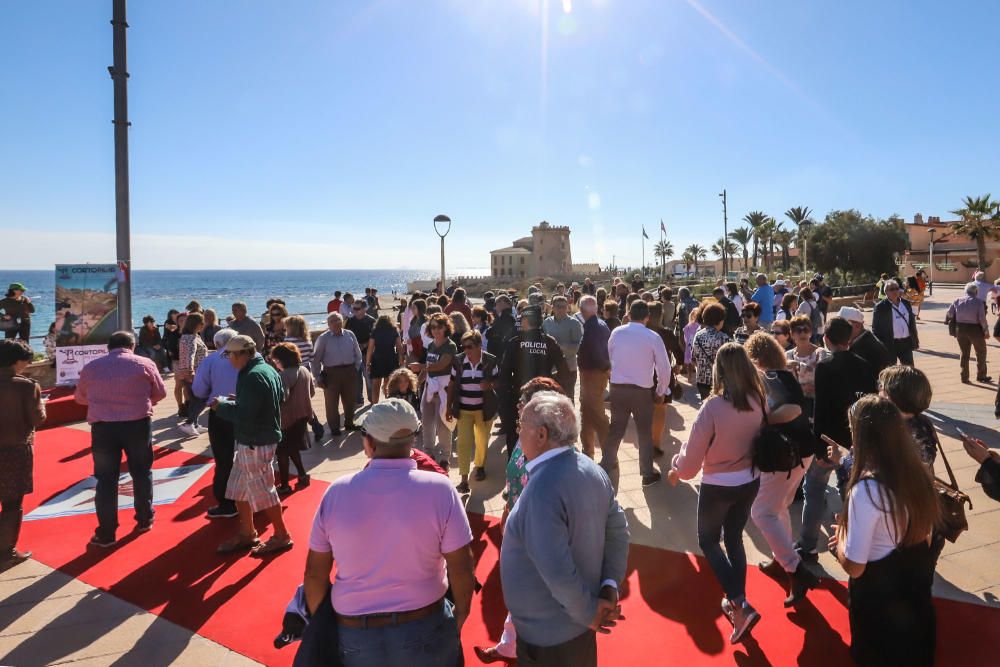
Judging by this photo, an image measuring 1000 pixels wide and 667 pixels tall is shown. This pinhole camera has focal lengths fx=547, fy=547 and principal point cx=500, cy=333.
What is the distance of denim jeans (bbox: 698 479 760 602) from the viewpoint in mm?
3131

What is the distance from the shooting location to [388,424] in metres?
2.16

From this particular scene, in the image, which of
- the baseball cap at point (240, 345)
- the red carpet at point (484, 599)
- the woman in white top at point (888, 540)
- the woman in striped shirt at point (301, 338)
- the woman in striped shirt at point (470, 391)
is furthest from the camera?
the woman in striped shirt at point (301, 338)

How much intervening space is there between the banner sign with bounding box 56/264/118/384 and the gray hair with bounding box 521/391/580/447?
8.54m

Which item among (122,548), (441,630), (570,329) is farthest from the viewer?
(570,329)

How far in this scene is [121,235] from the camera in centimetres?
690

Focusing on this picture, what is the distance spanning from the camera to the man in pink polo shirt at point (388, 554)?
2.03 meters

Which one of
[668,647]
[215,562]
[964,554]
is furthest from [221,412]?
[964,554]

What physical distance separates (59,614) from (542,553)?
360 cm

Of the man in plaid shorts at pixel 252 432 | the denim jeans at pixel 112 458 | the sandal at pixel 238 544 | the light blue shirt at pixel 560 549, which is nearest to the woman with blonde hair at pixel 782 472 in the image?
the light blue shirt at pixel 560 549

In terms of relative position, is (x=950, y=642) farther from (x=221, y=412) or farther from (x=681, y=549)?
(x=221, y=412)

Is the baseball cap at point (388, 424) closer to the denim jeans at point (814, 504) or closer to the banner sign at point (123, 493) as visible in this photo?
the denim jeans at point (814, 504)

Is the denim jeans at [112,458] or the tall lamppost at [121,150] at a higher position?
the tall lamppost at [121,150]

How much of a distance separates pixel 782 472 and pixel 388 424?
258 centimetres

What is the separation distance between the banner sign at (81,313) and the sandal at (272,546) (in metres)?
5.86
